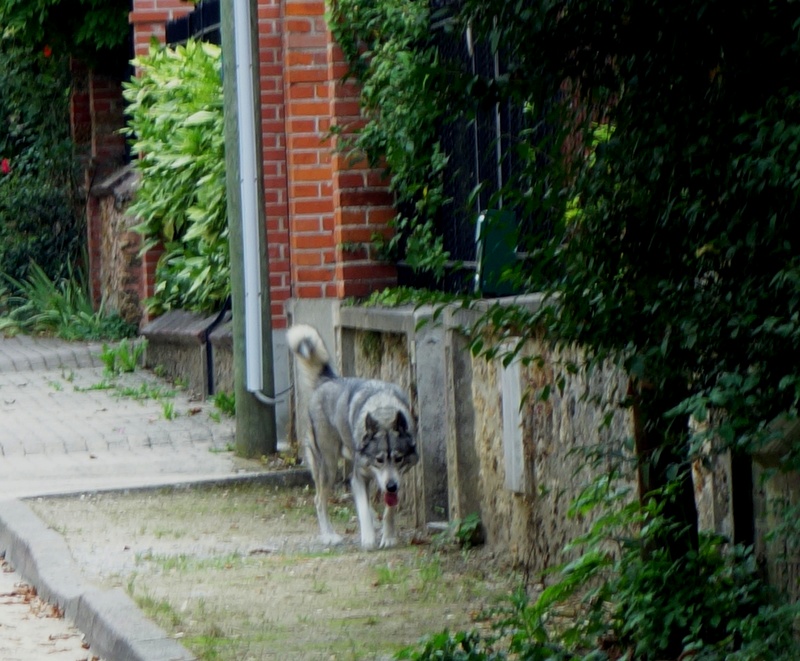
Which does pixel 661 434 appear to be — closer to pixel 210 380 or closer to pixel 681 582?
pixel 681 582

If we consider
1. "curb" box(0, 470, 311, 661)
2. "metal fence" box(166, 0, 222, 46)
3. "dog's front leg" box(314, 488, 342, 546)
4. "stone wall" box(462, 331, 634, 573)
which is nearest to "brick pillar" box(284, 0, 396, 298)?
"curb" box(0, 470, 311, 661)

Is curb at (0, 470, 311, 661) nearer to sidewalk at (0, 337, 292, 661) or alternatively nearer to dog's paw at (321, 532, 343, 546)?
sidewalk at (0, 337, 292, 661)

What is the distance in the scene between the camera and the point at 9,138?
19.3 metres

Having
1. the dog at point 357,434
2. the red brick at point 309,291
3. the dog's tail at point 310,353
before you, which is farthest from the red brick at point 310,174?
the dog at point 357,434

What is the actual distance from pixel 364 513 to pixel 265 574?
105cm

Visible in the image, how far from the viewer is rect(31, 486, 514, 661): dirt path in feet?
19.7

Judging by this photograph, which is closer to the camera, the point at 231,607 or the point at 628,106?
the point at 628,106

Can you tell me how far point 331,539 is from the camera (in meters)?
8.33

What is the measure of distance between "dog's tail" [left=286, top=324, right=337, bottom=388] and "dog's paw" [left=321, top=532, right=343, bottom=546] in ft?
3.43

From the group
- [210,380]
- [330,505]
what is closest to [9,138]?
[210,380]

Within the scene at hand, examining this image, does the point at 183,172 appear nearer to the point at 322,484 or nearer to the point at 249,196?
the point at 249,196

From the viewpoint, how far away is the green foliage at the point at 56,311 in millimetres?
16766

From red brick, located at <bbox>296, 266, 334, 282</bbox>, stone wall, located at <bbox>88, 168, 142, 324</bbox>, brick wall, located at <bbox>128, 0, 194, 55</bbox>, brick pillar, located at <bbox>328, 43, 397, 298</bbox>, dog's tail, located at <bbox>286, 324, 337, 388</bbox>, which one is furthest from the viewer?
stone wall, located at <bbox>88, 168, 142, 324</bbox>

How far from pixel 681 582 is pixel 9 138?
15826mm
